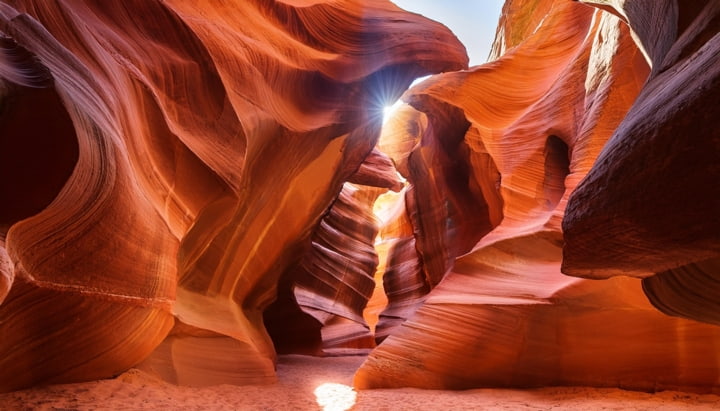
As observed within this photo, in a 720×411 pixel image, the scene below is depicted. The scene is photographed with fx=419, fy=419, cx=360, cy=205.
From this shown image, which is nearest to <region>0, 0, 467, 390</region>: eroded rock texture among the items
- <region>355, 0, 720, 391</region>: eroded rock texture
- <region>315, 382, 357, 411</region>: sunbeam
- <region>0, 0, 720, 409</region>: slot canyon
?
<region>0, 0, 720, 409</region>: slot canyon

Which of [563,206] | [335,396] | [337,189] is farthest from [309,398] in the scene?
[337,189]

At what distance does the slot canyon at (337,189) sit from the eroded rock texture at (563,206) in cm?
2

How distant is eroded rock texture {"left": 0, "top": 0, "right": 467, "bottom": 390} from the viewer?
9.37ft

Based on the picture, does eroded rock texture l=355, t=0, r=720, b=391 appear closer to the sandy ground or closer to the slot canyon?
the slot canyon

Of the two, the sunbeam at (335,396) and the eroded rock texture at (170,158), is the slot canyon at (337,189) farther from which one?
the sunbeam at (335,396)

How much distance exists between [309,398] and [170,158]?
328 centimetres

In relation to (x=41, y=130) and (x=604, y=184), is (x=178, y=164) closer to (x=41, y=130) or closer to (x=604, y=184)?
(x=41, y=130)

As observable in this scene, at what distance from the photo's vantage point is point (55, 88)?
8.99 ft

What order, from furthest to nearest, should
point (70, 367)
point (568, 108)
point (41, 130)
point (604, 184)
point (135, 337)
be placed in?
point (568, 108), point (135, 337), point (70, 367), point (41, 130), point (604, 184)

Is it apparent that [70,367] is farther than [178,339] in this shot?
No

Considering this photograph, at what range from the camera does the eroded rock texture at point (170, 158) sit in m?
2.86

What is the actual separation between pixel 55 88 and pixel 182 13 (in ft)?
9.63

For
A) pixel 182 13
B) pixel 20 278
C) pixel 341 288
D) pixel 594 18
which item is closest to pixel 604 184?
pixel 20 278

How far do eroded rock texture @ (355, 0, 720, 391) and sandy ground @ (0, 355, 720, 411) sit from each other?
38 cm
